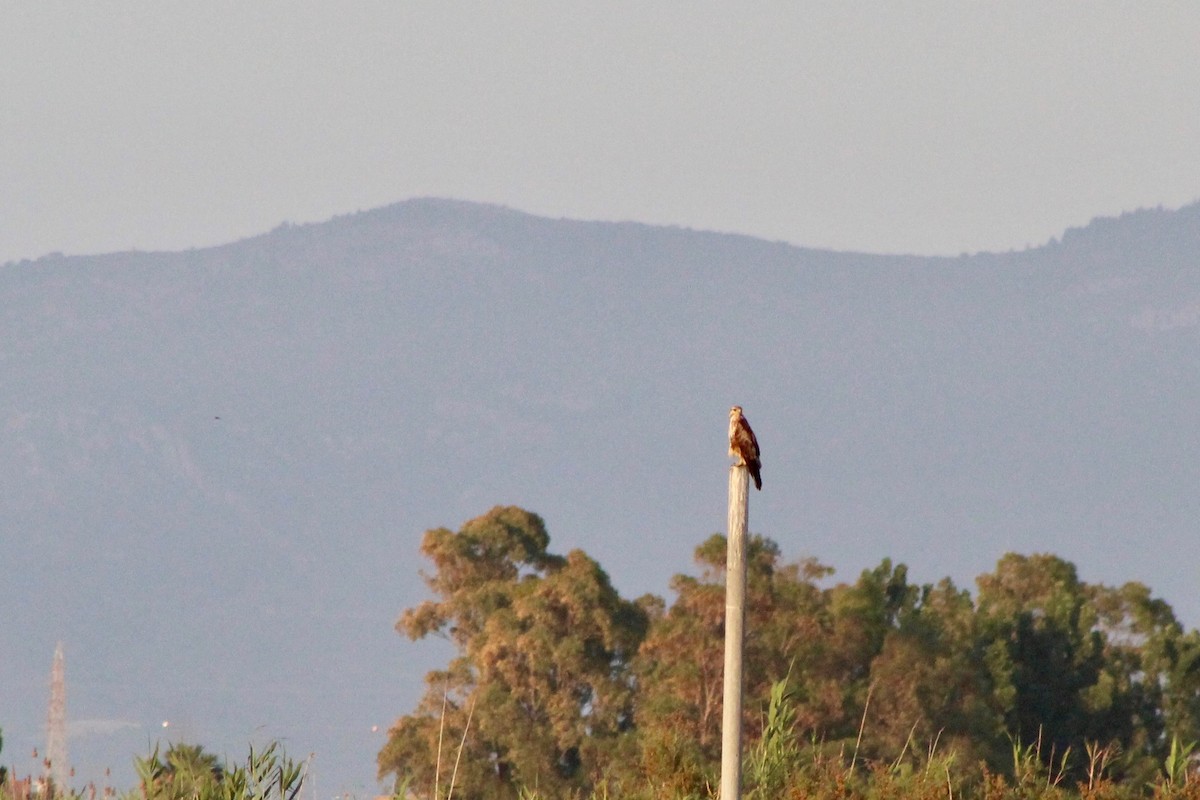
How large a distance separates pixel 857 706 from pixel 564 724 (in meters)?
8.08

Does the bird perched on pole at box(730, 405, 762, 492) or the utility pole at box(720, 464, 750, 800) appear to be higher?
the bird perched on pole at box(730, 405, 762, 492)

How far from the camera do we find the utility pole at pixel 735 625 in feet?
36.3

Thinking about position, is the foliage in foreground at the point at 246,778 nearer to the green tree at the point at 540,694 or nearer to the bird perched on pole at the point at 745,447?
the bird perched on pole at the point at 745,447

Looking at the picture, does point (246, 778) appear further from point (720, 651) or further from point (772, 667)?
point (772, 667)

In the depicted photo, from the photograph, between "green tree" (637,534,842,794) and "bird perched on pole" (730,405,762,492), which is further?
"green tree" (637,534,842,794)

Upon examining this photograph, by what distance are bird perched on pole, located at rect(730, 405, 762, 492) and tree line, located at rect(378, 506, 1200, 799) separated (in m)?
33.0

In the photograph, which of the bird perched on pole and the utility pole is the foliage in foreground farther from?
the bird perched on pole

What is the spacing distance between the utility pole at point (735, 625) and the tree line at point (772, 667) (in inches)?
1269

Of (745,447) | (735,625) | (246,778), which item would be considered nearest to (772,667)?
(246,778)

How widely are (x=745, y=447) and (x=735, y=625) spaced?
1005 millimetres

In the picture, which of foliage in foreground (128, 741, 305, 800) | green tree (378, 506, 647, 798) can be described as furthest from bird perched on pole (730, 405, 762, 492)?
green tree (378, 506, 647, 798)

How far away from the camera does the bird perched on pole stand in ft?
36.8

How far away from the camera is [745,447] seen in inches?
443

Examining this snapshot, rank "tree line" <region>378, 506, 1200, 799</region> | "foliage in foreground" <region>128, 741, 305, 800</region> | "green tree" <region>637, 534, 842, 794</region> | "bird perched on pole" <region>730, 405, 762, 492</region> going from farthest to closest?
1. "tree line" <region>378, 506, 1200, 799</region>
2. "green tree" <region>637, 534, 842, 794</region>
3. "foliage in foreground" <region>128, 741, 305, 800</region>
4. "bird perched on pole" <region>730, 405, 762, 492</region>
